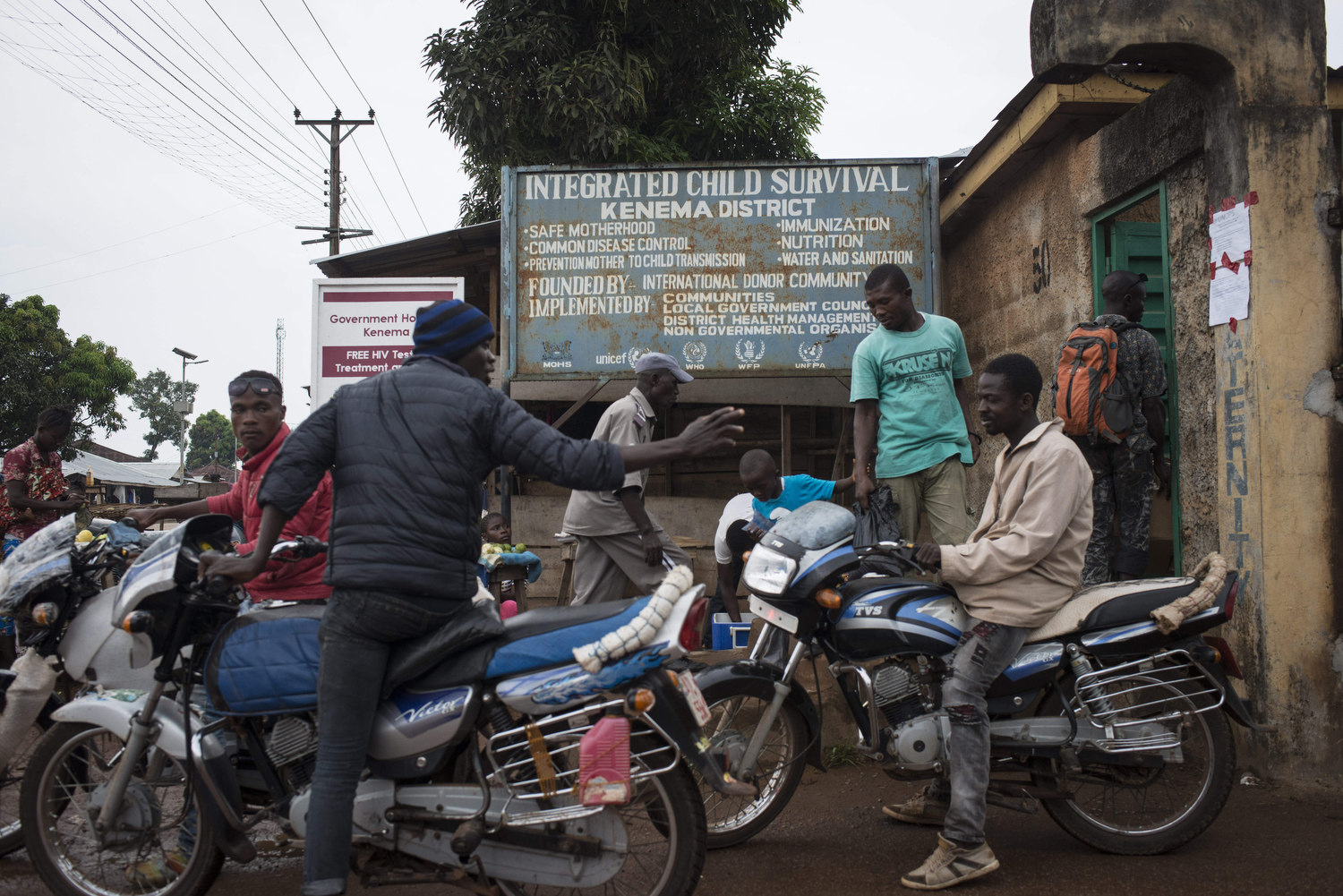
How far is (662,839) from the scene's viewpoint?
268 cm

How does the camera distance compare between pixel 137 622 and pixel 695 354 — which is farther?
pixel 695 354

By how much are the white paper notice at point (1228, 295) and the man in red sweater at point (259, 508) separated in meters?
3.87

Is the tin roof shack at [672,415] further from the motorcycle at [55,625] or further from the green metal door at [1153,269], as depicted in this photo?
the motorcycle at [55,625]

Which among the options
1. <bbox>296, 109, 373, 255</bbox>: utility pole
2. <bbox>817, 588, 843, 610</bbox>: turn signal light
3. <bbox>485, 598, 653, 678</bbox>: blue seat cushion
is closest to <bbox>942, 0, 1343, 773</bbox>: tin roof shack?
<bbox>817, 588, 843, 610</bbox>: turn signal light

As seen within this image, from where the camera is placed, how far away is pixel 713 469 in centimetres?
1015

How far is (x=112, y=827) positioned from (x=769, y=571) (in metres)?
2.20

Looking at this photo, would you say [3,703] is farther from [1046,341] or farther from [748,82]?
[748,82]

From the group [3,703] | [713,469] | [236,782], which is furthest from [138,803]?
[713,469]

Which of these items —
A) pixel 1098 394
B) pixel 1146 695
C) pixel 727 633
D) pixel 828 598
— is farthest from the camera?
pixel 727 633

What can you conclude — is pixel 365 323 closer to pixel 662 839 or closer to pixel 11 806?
pixel 11 806

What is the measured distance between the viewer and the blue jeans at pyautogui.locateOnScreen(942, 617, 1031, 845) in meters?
3.11

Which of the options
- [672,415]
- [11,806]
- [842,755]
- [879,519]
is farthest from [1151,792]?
[672,415]

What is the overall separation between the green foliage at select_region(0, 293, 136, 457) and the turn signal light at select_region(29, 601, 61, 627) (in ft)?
84.2

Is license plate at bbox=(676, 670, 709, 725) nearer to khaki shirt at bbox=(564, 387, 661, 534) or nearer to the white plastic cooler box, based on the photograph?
khaki shirt at bbox=(564, 387, 661, 534)
